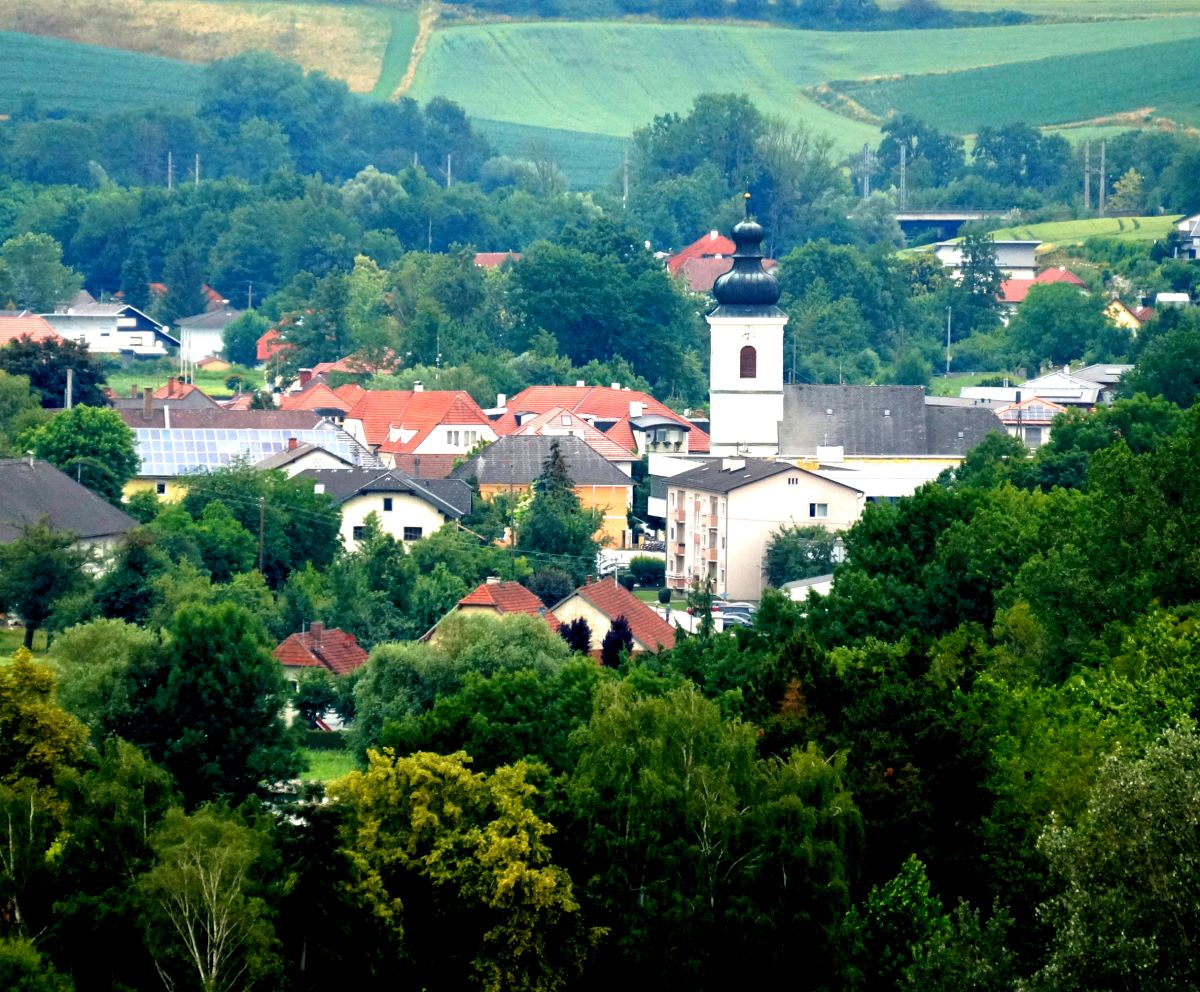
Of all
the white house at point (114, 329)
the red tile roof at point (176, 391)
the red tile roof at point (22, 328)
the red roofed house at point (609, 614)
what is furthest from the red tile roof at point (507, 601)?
the white house at point (114, 329)

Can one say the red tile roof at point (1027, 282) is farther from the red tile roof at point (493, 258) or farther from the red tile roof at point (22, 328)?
the red tile roof at point (22, 328)

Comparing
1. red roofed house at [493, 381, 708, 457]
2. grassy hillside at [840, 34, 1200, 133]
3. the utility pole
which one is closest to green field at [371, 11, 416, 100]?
grassy hillside at [840, 34, 1200, 133]

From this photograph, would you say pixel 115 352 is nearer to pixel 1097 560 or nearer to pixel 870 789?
pixel 1097 560

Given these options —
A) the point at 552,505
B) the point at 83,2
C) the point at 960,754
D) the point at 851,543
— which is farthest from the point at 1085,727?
the point at 83,2

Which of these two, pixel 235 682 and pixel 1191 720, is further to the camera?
pixel 235 682

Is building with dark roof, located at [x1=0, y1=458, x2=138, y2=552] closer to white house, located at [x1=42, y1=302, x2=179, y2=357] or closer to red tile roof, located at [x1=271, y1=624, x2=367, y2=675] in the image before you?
red tile roof, located at [x1=271, y1=624, x2=367, y2=675]
